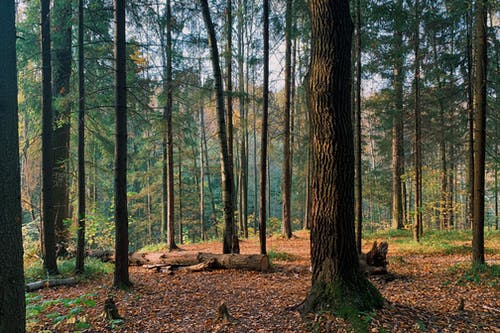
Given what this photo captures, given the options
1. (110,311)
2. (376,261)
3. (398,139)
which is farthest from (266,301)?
(398,139)

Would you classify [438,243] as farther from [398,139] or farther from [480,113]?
[480,113]

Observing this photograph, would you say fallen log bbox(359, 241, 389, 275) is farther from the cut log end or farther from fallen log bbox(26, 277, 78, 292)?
fallen log bbox(26, 277, 78, 292)

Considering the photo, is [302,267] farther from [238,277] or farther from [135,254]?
[135,254]

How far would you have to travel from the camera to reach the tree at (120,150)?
6758mm

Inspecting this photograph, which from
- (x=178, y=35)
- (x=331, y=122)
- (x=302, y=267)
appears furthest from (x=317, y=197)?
(x=178, y=35)

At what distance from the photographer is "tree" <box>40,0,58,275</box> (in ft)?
25.5

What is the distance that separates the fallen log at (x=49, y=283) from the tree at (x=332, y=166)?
6.05m

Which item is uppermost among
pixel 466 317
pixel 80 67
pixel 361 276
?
pixel 80 67

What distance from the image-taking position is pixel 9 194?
320cm

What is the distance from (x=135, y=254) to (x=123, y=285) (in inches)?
160

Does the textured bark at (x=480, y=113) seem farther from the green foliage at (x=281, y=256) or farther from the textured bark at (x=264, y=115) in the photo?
the green foliage at (x=281, y=256)

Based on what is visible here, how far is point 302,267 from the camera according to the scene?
902 centimetres

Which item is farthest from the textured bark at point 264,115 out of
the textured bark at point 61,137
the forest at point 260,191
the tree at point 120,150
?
the textured bark at point 61,137

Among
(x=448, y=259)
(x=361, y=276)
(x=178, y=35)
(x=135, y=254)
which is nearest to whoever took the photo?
(x=361, y=276)
